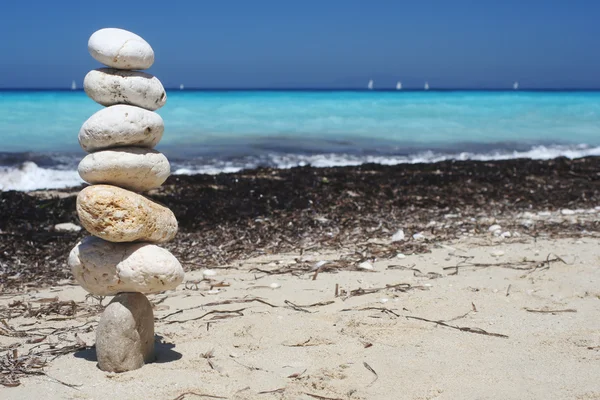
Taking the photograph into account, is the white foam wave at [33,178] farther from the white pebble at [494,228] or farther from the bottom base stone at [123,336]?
the bottom base stone at [123,336]

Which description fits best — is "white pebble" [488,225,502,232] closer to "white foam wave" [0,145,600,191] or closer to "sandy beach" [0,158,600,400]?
"sandy beach" [0,158,600,400]

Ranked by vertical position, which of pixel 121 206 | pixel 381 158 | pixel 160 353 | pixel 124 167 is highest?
pixel 124 167

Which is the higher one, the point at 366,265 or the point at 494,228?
the point at 494,228

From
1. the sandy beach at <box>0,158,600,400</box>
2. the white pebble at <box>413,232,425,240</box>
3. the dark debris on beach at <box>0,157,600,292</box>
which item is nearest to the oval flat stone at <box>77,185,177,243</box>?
the sandy beach at <box>0,158,600,400</box>

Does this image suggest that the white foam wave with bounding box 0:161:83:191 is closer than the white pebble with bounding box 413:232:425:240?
No

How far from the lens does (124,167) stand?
436 centimetres

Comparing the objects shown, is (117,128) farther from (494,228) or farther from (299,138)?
(299,138)

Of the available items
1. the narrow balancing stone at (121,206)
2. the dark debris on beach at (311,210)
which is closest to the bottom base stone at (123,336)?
the narrow balancing stone at (121,206)

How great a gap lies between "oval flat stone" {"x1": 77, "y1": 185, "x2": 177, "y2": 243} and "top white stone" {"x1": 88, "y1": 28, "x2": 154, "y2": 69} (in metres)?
0.80

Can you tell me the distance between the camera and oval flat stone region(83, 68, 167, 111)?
4348mm

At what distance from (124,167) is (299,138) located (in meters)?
22.6

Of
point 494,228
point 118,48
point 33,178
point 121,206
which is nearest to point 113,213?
point 121,206

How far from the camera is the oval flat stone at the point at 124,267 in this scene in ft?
14.2

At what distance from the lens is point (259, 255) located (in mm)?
7559
